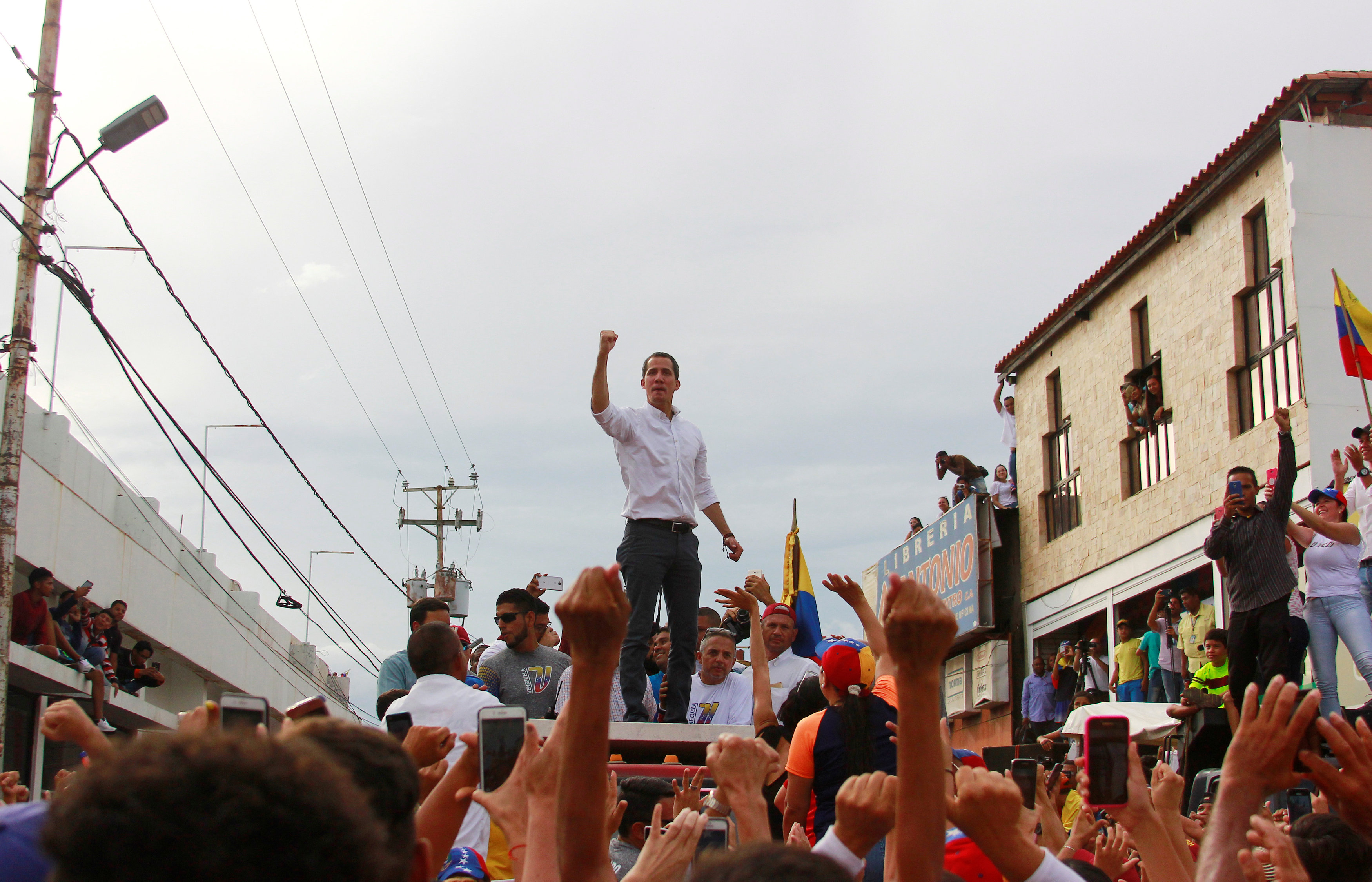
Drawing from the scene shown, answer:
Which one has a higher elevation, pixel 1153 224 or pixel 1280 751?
pixel 1153 224

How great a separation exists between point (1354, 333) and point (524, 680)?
32.4ft

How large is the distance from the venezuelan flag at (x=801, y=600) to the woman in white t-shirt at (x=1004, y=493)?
12.2 m

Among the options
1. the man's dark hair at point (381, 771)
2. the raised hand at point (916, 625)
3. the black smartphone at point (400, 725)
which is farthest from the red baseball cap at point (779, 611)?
the man's dark hair at point (381, 771)

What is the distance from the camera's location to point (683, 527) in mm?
7586

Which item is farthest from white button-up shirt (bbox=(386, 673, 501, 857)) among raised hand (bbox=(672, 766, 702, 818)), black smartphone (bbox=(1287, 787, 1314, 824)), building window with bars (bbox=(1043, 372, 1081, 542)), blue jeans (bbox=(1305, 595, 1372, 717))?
building window with bars (bbox=(1043, 372, 1081, 542))

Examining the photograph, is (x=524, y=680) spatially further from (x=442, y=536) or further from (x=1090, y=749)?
(x=442, y=536)

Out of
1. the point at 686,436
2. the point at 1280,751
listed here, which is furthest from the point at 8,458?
the point at 1280,751

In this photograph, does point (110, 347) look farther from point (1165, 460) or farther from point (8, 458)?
point (1165, 460)

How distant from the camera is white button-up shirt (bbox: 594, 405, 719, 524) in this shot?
7.44m

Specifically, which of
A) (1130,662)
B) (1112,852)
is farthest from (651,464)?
(1130,662)

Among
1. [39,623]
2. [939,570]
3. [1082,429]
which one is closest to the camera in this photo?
[39,623]

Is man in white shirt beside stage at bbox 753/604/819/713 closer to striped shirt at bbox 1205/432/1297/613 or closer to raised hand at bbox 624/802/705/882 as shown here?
striped shirt at bbox 1205/432/1297/613

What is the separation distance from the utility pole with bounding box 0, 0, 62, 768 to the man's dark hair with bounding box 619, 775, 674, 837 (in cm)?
1073

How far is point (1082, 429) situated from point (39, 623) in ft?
50.0
